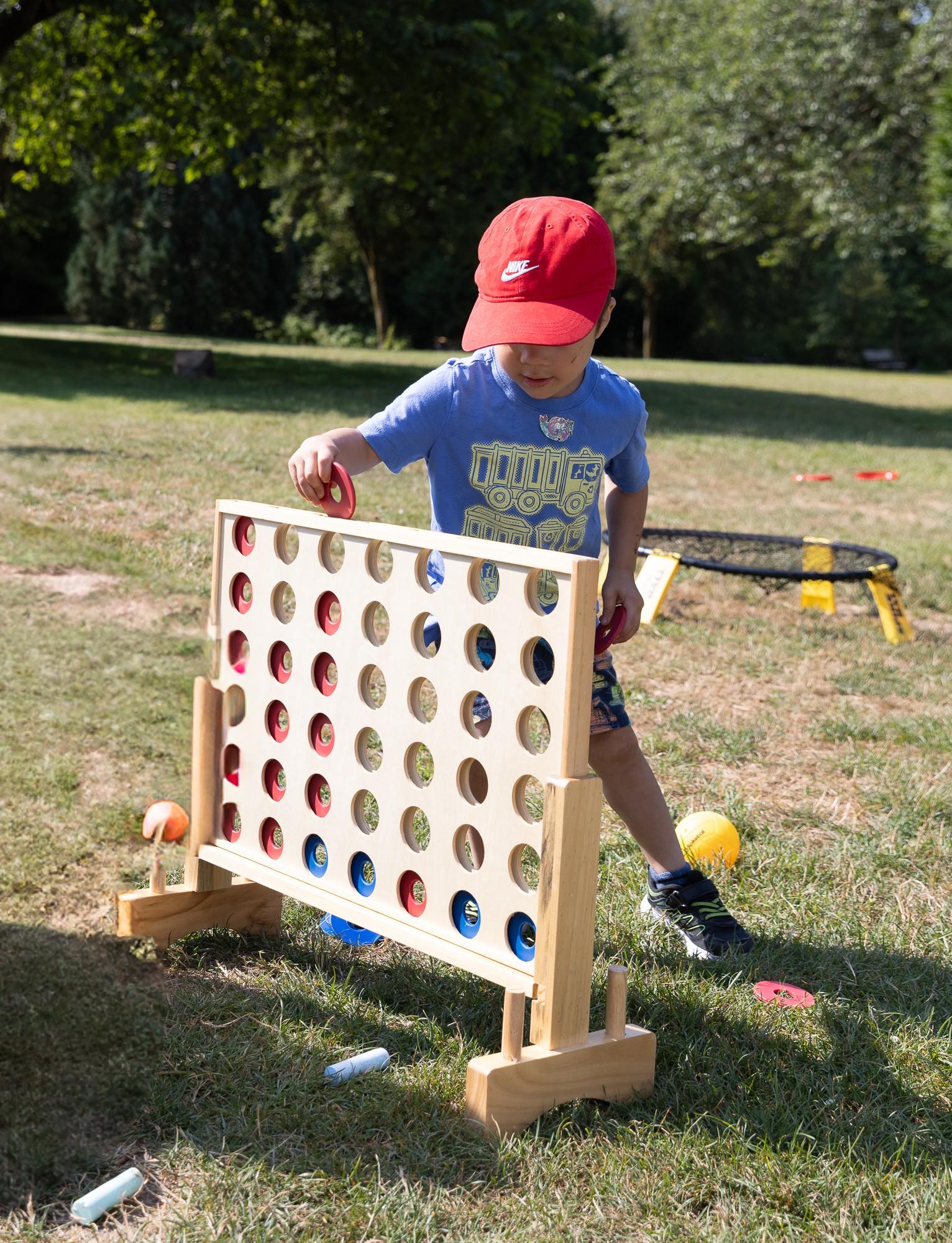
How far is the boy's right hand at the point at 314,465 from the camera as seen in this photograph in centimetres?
247

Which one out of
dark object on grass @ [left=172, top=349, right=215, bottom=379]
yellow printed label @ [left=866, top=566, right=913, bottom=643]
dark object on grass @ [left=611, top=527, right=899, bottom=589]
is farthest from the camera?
dark object on grass @ [left=172, top=349, right=215, bottom=379]

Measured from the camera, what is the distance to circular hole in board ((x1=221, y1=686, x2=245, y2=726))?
288 cm

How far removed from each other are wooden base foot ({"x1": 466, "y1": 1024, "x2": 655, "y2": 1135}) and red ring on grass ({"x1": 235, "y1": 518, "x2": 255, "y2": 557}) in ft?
4.03

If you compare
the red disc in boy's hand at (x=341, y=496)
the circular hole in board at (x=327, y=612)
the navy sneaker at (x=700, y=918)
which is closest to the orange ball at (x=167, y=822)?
the circular hole in board at (x=327, y=612)

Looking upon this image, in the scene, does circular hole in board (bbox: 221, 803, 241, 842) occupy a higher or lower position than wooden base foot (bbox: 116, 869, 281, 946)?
higher

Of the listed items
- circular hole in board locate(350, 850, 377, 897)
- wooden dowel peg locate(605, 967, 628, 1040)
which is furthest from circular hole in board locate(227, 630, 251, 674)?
wooden dowel peg locate(605, 967, 628, 1040)

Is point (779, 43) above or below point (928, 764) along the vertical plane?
above

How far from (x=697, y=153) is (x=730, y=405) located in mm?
6747

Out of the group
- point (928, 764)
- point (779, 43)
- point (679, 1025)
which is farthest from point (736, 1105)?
point (779, 43)

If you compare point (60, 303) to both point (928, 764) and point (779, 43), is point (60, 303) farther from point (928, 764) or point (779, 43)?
point (928, 764)

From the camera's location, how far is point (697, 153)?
899 inches

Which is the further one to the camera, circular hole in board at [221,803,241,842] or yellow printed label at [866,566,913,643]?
yellow printed label at [866,566,913,643]

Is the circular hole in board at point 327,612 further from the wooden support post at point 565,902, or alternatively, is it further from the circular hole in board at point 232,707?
the wooden support post at point 565,902

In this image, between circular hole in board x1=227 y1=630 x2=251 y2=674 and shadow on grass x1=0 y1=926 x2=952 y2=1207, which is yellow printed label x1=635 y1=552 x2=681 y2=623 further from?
circular hole in board x1=227 y1=630 x2=251 y2=674
